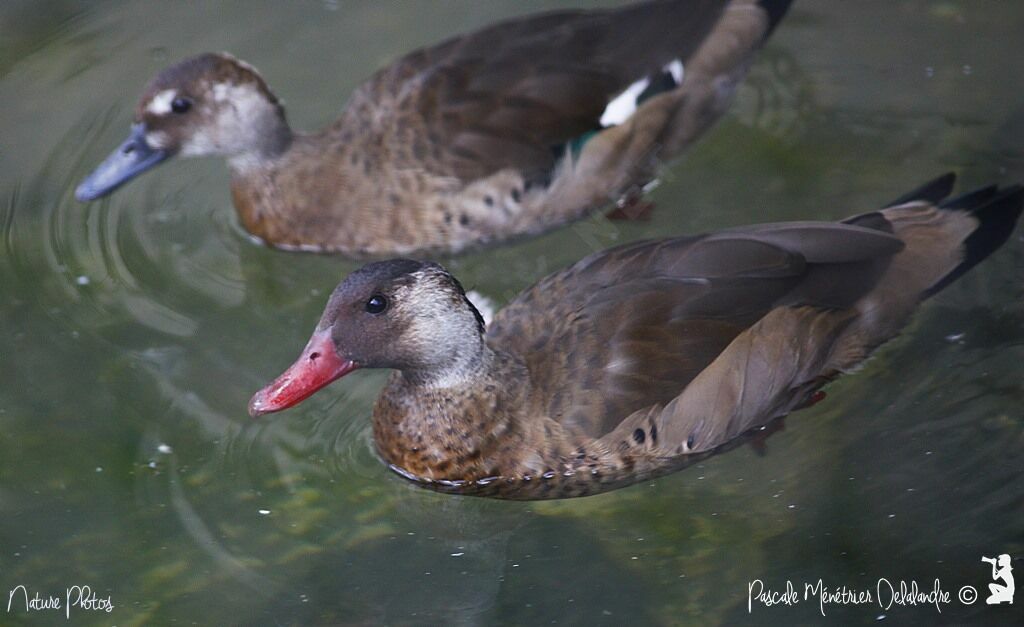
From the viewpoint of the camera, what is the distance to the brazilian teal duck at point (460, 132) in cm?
580

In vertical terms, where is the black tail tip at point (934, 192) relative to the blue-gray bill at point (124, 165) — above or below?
below

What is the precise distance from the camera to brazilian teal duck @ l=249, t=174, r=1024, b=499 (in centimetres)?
459

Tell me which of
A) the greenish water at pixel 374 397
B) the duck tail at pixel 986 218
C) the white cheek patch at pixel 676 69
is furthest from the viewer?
the white cheek patch at pixel 676 69

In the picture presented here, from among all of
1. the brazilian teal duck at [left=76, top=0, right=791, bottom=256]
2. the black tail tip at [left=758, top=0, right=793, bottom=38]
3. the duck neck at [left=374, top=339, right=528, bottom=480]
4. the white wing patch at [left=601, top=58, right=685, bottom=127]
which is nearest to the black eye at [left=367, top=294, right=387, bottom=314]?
the duck neck at [left=374, top=339, right=528, bottom=480]

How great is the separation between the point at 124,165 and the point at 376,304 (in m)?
1.99

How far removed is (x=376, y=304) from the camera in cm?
457

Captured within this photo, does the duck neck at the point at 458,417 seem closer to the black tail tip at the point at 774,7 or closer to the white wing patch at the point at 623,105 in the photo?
the white wing patch at the point at 623,105

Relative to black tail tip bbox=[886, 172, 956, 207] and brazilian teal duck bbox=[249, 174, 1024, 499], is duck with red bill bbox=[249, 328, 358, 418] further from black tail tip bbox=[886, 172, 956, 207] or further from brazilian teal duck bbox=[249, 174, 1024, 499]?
black tail tip bbox=[886, 172, 956, 207]

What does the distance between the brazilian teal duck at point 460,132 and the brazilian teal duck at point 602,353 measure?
42.9 inches

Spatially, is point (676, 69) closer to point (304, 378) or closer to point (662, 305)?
point (662, 305)

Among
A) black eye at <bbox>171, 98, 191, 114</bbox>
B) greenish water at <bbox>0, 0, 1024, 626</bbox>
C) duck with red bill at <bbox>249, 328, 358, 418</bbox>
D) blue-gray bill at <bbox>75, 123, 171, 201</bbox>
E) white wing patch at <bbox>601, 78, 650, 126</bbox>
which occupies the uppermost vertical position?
black eye at <bbox>171, 98, 191, 114</bbox>

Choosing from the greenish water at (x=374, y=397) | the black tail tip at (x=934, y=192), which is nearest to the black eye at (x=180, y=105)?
the greenish water at (x=374, y=397)

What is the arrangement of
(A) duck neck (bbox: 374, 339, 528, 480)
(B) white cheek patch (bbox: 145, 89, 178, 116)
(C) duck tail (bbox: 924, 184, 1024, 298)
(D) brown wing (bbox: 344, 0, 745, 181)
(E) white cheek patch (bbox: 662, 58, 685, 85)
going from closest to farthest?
(A) duck neck (bbox: 374, 339, 528, 480) → (C) duck tail (bbox: 924, 184, 1024, 298) → (D) brown wing (bbox: 344, 0, 745, 181) → (B) white cheek patch (bbox: 145, 89, 178, 116) → (E) white cheek patch (bbox: 662, 58, 685, 85)

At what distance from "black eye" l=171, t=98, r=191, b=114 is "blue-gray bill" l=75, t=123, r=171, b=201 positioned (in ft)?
0.54
